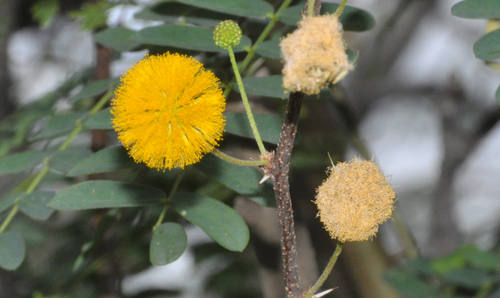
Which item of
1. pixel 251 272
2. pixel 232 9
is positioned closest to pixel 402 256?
pixel 251 272

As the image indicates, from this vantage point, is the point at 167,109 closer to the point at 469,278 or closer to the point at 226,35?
the point at 226,35

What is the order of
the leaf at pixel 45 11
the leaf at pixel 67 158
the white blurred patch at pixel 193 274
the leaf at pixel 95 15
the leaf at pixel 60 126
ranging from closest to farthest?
the leaf at pixel 67 158 → the leaf at pixel 60 126 → the leaf at pixel 95 15 → the leaf at pixel 45 11 → the white blurred patch at pixel 193 274

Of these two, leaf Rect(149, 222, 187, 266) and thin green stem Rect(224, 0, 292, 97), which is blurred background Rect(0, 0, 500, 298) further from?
leaf Rect(149, 222, 187, 266)

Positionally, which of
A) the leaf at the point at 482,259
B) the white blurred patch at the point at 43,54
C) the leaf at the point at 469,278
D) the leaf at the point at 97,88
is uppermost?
the leaf at the point at 97,88

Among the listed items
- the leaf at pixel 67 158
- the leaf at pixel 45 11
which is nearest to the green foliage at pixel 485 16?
the leaf at pixel 67 158

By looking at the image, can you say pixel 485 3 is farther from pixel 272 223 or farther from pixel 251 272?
pixel 251 272

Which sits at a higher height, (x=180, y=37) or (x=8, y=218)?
(x=180, y=37)

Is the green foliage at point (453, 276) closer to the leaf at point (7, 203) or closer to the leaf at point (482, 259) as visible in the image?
the leaf at point (482, 259)

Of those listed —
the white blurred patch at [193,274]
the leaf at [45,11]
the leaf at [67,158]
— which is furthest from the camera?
the white blurred patch at [193,274]

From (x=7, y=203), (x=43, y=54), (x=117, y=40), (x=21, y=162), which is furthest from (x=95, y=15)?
(x=43, y=54)
